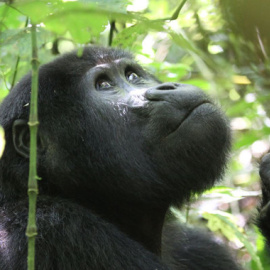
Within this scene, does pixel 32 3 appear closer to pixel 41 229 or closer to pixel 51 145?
pixel 41 229

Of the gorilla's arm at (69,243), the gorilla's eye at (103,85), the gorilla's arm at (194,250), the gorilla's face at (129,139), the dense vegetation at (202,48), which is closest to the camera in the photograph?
the dense vegetation at (202,48)

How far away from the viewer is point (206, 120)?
10.2ft

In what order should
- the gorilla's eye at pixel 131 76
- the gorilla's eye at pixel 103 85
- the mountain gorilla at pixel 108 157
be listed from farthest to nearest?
the gorilla's eye at pixel 131 76
the gorilla's eye at pixel 103 85
the mountain gorilla at pixel 108 157

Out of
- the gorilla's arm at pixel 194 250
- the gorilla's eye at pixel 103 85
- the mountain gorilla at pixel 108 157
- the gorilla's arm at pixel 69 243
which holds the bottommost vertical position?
the gorilla's arm at pixel 194 250

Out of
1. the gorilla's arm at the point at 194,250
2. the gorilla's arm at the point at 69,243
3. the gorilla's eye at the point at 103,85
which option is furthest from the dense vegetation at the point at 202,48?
the gorilla's arm at the point at 69,243

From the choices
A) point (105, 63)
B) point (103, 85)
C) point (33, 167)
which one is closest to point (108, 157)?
point (103, 85)

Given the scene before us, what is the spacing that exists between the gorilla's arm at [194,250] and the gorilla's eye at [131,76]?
4.14 ft

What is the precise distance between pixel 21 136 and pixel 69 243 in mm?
883

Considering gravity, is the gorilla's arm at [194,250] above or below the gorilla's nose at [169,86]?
below

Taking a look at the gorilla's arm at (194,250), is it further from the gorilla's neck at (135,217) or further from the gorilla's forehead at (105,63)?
the gorilla's forehead at (105,63)

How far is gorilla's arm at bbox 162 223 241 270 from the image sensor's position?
3990mm

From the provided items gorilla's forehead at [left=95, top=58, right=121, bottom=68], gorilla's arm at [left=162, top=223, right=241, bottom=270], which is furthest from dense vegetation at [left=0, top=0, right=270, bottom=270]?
gorilla's forehead at [left=95, top=58, right=121, bottom=68]

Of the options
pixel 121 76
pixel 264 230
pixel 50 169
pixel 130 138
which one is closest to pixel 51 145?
pixel 50 169

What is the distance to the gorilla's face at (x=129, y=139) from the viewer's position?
3.11m
